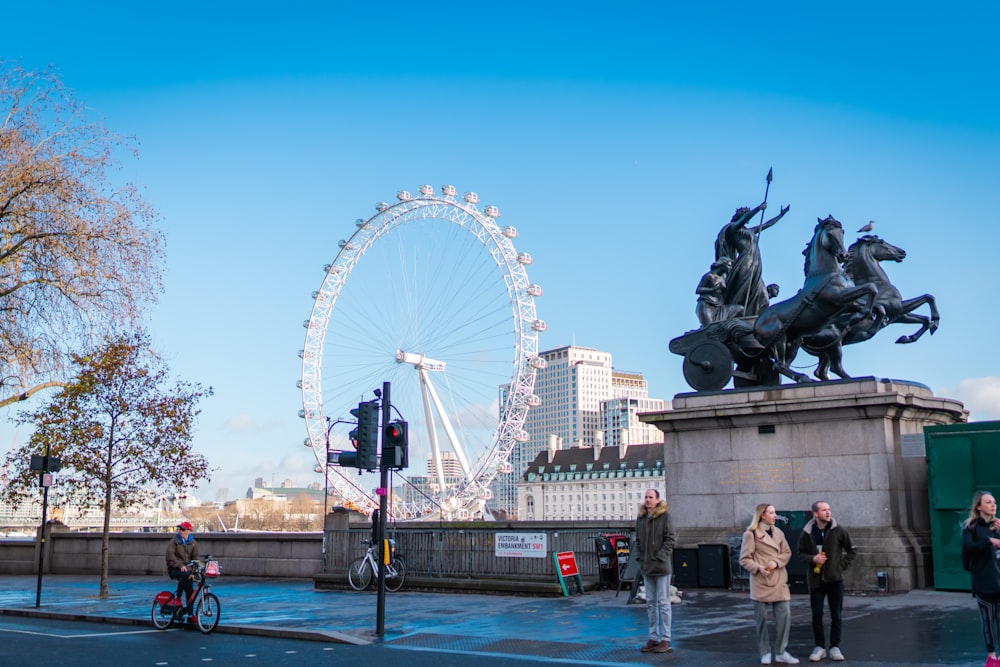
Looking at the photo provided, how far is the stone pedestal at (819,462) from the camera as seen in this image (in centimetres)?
1753

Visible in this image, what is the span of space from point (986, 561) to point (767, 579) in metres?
2.24

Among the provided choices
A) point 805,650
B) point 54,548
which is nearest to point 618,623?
point 805,650

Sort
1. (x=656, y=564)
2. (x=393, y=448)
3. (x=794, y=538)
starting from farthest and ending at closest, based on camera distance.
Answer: (x=794, y=538) → (x=393, y=448) → (x=656, y=564)

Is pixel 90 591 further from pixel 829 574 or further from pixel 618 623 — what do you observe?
pixel 829 574

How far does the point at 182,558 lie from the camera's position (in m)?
16.5

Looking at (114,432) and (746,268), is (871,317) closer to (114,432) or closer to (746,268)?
(746,268)

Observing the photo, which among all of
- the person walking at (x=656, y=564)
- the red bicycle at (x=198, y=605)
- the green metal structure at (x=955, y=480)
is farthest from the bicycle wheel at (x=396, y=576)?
the green metal structure at (x=955, y=480)

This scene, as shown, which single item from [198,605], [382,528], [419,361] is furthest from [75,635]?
[419,361]

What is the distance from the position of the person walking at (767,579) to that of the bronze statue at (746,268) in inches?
421

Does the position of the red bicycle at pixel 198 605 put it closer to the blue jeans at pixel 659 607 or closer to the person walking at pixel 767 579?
the blue jeans at pixel 659 607

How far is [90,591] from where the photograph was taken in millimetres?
24781

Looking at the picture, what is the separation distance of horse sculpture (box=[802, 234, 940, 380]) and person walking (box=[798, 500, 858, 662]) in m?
8.75

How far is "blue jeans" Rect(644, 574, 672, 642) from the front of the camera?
12.0 metres

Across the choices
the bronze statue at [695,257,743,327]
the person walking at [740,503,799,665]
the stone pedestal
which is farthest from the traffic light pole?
the bronze statue at [695,257,743,327]
